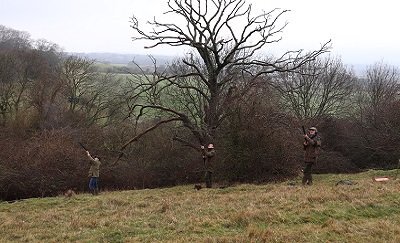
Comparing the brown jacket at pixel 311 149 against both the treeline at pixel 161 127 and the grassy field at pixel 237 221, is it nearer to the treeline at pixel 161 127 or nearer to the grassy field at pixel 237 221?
the grassy field at pixel 237 221

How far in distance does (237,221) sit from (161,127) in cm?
2525

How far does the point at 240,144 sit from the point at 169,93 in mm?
19382

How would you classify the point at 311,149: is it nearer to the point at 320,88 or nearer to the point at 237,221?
the point at 237,221

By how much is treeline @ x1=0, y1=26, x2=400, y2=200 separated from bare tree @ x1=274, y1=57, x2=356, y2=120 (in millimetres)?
130

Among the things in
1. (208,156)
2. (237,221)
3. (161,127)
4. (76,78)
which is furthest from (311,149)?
(76,78)

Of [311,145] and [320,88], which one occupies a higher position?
[320,88]

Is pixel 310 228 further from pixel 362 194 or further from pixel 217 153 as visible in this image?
pixel 217 153

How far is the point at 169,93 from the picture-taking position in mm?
38000

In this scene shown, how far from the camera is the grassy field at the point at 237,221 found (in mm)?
7582

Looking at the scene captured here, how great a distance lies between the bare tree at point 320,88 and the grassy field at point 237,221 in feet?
111

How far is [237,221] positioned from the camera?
869 cm

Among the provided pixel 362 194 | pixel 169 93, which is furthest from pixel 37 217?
pixel 169 93

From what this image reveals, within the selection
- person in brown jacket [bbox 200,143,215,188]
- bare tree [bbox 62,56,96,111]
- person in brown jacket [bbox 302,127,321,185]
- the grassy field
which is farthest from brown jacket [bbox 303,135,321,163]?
bare tree [bbox 62,56,96,111]

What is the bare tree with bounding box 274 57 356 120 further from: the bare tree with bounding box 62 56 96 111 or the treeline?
the bare tree with bounding box 62 56 96 111
